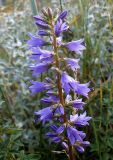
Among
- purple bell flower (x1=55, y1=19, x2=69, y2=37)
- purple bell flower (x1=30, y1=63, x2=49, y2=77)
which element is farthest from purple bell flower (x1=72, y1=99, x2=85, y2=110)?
purple bell flower (x1=55, y1=19, x2=69, y2=37)

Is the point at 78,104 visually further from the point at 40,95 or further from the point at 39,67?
the point at 40,95

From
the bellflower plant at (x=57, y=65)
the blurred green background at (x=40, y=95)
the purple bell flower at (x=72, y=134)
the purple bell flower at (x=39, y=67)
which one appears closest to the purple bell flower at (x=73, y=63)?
the bellflower plant at (x=57, y=65)

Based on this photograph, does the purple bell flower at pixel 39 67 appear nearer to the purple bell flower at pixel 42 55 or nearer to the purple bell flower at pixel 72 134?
the purple bell flower at pixel 42 55

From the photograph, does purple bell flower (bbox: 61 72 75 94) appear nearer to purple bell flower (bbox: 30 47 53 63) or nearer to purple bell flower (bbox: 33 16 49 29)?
purple bell flower (bbox: 30 47 53 63)

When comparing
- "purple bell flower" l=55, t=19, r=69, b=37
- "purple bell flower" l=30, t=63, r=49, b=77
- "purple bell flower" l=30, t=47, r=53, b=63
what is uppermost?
"purple bell flower" l=55, t=19, r=69, b=37

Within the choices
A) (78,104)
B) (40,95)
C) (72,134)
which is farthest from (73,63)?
(40,95)

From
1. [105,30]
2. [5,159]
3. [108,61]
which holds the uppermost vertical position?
[105,30]

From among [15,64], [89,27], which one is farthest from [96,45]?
[15,64]

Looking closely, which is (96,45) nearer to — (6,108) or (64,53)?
(64,53)
